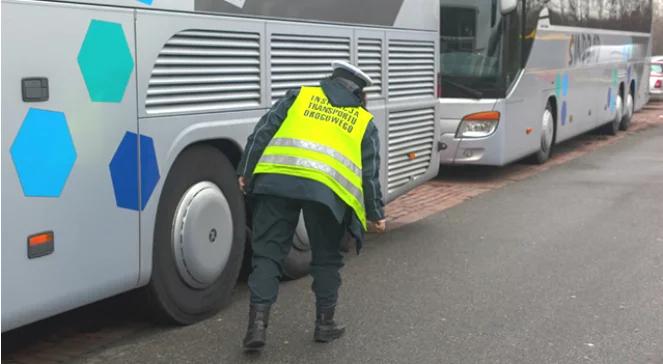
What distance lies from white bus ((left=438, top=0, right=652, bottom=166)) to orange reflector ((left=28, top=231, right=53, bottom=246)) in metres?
8.18

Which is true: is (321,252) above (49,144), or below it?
below

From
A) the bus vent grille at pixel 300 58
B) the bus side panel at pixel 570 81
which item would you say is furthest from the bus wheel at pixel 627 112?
the bus vent grille at pixel 300 58

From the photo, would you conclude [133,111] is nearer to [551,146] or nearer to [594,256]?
[594,256]

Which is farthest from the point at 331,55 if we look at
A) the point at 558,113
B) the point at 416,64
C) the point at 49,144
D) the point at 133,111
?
the point at 558,113

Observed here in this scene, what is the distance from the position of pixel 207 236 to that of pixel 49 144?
149 cm

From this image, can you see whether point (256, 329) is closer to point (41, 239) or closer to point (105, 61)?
point (41, 239)

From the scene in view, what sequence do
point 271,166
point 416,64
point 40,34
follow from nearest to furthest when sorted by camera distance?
1. point 40,34
2. point 271,166
3. point 416,64

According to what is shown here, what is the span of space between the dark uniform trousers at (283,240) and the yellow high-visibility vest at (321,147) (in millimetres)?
175

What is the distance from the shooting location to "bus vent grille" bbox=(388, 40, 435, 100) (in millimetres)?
7891

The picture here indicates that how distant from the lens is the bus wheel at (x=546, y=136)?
14.1 metres

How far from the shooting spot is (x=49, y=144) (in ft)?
13.6

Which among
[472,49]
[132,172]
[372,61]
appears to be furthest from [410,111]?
[472,49]

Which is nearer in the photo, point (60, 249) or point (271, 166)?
point (60, 249)

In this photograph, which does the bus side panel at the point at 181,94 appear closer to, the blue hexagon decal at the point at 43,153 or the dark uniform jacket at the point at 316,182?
the dark uniform jacket at the point at 316,182
